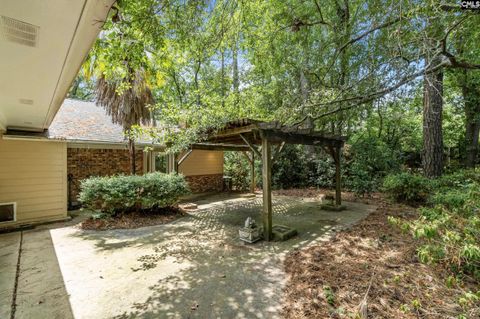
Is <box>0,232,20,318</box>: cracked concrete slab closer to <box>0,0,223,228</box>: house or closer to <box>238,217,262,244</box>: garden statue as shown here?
<box>0,0,223,228</box>: house

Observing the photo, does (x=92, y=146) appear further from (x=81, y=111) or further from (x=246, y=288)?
(x=246, y=288)

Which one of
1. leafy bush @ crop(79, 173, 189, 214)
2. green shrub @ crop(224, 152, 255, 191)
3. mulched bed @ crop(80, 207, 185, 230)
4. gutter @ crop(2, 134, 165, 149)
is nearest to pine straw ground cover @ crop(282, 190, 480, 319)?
mulched bed @ crop(80, 207, 185, 230)

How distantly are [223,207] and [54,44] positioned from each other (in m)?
7.08

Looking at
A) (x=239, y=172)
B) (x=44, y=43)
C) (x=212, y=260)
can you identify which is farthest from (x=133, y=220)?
(x=239, y=172)

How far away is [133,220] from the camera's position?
6.42 meters

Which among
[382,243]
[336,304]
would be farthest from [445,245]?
[382,243]

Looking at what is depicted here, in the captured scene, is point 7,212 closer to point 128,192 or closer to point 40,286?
Result: point 128,192

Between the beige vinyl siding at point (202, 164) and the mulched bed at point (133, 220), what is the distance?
425 centimetres

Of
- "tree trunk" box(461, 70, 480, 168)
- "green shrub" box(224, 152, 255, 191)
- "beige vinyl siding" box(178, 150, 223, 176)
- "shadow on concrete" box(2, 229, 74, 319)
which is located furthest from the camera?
"green shrub" box(224, 152, 255, 191)

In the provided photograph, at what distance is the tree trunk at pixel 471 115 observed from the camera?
10573mm

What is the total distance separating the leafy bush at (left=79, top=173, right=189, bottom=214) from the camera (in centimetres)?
620

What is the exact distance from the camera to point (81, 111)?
9.82m

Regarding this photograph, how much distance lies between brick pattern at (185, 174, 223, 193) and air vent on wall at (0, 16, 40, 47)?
9822mm

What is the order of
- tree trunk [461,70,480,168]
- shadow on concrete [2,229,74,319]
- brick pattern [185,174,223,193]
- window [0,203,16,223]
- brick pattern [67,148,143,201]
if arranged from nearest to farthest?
shadow on concrete [2,229,74,319] → window [0,203,16,223] → brick pattern [67,148,143,201] → tree trunk [461,70,480,168] → brick pattern [185,174,223,193]
